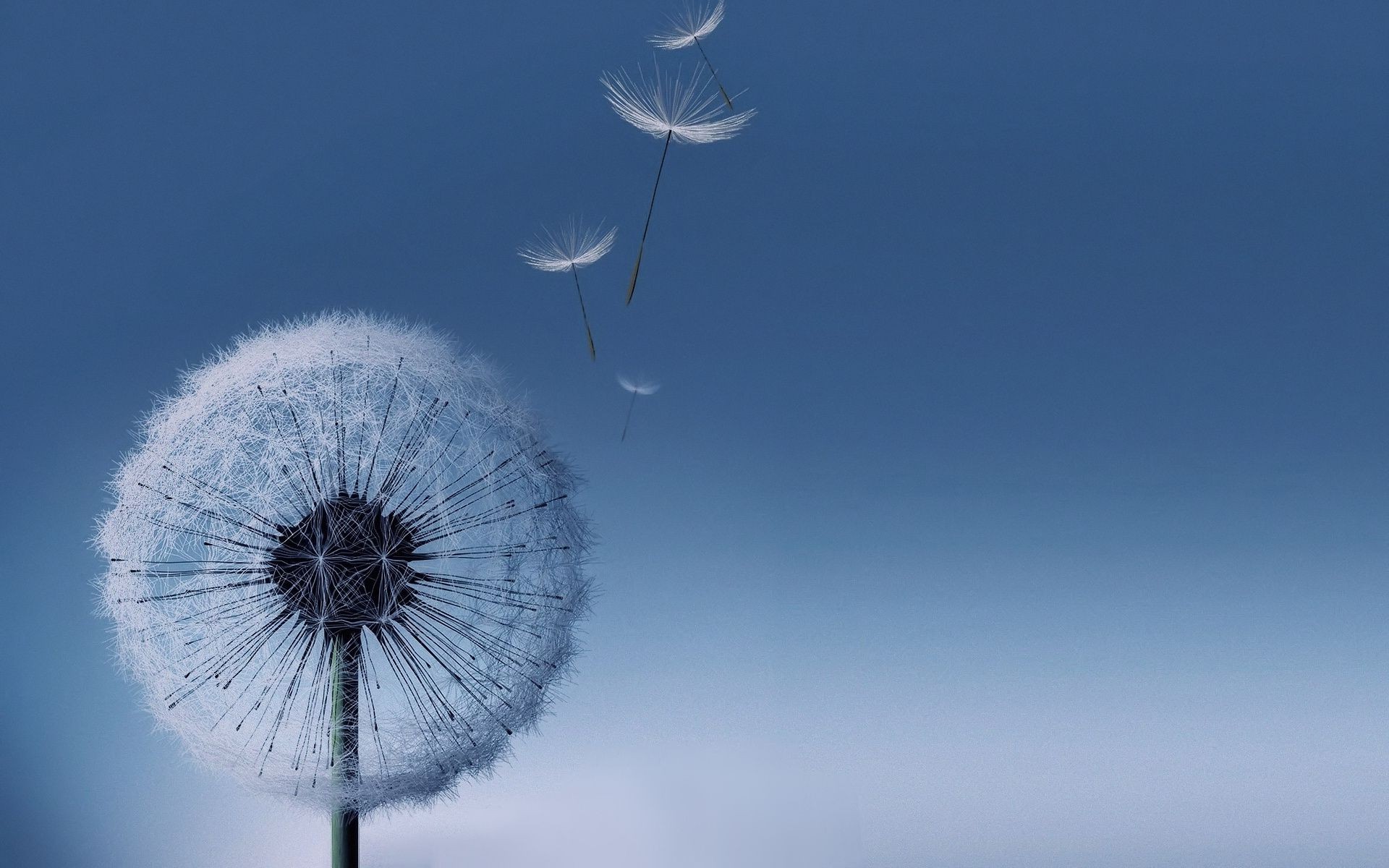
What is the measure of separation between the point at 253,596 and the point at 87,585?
1300 millimetres

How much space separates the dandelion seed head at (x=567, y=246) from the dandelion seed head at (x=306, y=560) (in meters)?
0.62

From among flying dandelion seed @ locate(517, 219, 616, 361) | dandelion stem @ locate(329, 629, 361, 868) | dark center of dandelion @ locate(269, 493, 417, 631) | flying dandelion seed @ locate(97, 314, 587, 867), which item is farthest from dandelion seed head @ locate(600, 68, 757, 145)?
dandelion stem @ locate(329, 629, 361, 868)

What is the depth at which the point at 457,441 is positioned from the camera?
6.04 feet

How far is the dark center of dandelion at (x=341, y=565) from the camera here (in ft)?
5.55

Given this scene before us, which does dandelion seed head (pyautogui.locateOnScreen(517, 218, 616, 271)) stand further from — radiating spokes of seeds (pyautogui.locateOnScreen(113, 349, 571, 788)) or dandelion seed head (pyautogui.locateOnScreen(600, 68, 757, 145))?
radiating spokes of seeds (pyautogui.locateOnScreen(113, 349, 571, 788))

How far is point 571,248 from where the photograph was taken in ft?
7.99

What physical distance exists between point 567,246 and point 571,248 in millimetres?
209

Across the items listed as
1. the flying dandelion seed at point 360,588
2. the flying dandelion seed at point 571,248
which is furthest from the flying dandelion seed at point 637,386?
the flying dandelion seed at point 360,588

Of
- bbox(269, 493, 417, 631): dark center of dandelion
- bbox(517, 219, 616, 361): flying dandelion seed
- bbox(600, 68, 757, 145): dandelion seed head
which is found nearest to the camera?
bbox(269, 493, 417, 631): dark center of dandelion

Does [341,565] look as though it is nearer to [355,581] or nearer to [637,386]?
[355,581]

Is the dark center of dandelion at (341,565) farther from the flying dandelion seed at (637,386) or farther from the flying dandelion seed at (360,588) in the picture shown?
the flying dandelion seed at (637,386)

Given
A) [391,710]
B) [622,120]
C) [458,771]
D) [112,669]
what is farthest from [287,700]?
[622,120]

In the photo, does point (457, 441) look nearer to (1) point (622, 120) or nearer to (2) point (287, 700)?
(2) point (287, 700)

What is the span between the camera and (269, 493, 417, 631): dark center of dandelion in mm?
1691
